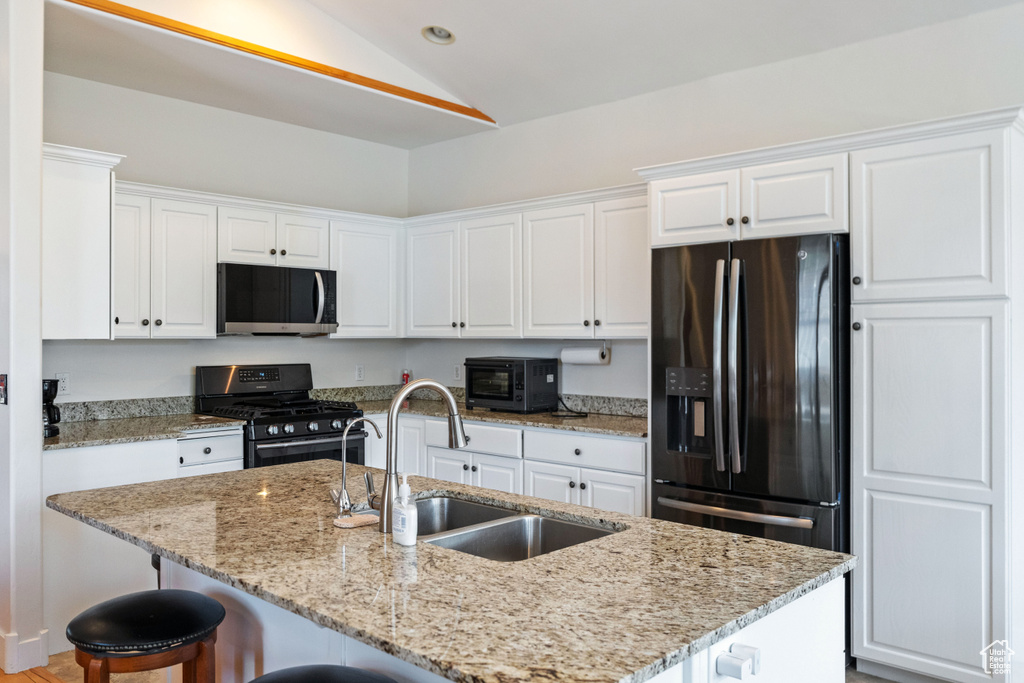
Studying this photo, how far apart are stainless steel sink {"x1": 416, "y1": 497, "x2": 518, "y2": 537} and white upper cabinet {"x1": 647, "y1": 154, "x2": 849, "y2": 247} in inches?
67.2

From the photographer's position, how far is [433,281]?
4926mm

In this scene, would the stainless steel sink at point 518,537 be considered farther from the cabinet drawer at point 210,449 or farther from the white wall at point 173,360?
the white wall at point 173,360

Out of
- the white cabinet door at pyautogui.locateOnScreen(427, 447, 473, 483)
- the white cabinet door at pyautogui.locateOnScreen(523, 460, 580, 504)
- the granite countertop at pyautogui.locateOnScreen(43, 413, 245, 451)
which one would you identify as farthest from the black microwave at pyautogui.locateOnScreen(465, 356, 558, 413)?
the granite countertop at pyautogui.locateOnScreen(43, 413, 245, 451)

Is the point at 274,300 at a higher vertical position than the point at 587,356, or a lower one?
higher

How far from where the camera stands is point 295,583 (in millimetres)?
1468

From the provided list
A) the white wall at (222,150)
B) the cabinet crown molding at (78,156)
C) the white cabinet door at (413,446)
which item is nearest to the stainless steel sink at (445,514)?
the white cabinet door at (413,446)

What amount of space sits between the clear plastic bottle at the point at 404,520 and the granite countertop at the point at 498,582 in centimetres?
3

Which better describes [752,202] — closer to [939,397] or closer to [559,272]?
[939,397]

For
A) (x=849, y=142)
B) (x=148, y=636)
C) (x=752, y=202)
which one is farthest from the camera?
(x=752, y=202)

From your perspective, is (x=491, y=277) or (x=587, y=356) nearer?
(x=587, y=356)

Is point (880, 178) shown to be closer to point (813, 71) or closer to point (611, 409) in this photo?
point (813, 71)

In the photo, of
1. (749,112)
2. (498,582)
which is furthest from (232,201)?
(498,582)

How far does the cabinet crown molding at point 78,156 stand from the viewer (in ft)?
11.0

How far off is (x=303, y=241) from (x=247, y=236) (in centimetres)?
36
